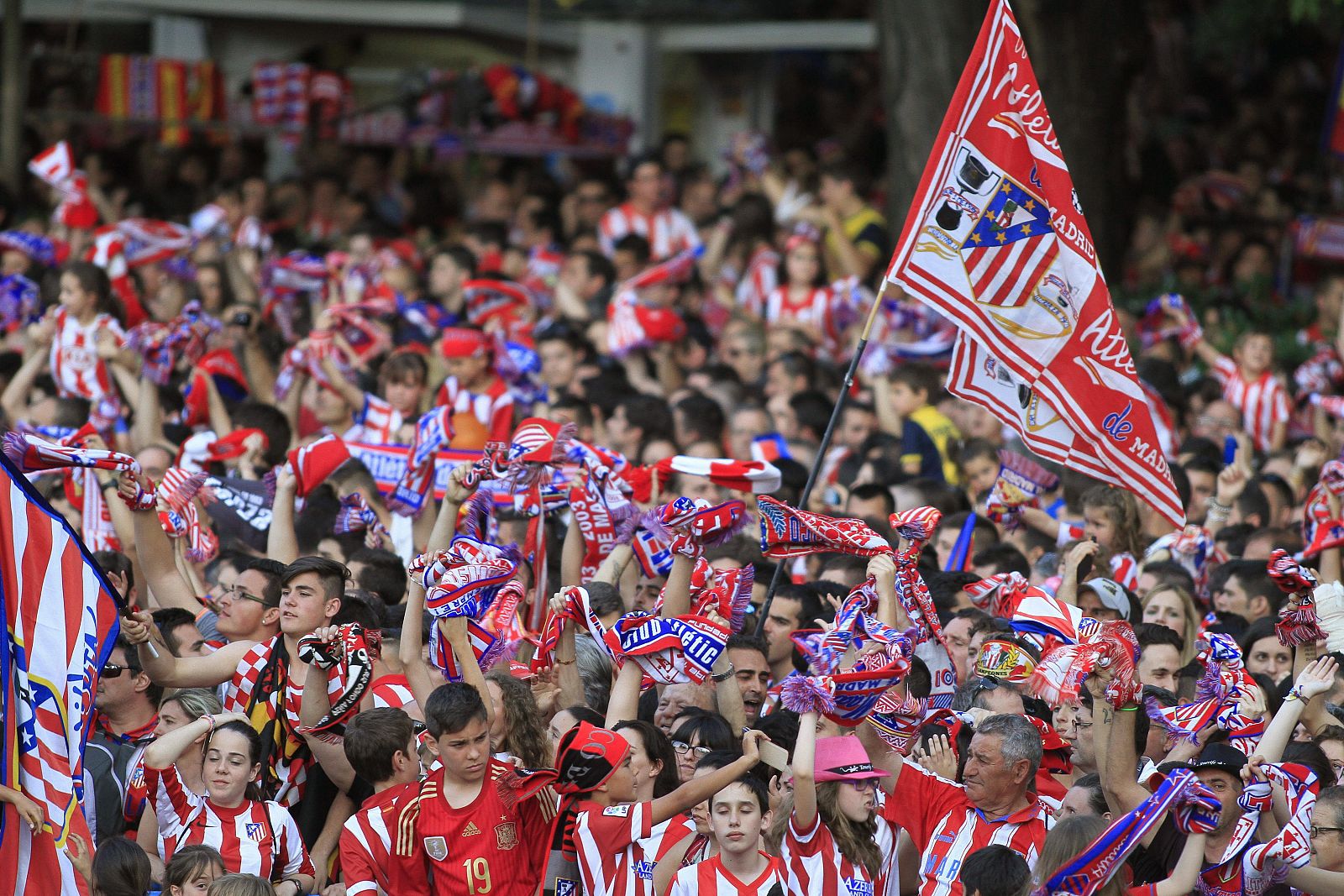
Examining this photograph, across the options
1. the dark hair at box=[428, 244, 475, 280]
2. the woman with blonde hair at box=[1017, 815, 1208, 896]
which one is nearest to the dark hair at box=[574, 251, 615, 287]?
the dark hair at box=[428, 244, 475, 280]

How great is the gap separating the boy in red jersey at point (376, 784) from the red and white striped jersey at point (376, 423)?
12.4 feet

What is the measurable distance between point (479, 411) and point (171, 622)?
3339 mm

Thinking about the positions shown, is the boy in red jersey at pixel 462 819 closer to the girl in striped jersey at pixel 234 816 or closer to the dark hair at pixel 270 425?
the girl in striped jersey at pixel 234 816

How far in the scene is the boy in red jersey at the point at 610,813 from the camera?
18.0 feet

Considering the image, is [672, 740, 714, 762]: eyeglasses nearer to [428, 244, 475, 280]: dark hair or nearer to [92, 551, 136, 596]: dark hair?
[92, 551, 136, 596]: dark hair

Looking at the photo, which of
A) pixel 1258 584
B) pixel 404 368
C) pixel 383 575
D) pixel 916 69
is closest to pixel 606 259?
pixel 916 69

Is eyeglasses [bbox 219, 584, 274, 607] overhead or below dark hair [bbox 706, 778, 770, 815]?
below

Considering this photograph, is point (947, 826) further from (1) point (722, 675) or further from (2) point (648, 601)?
(2) point (648, 601)

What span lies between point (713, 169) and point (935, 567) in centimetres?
1384

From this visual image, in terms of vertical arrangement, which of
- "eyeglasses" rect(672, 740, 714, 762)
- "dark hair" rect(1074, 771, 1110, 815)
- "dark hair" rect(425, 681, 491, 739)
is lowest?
"eyeglasses" rect(672, 740, 714, 762)

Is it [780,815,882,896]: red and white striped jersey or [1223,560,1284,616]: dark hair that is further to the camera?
[1223,560,1284,616]: dark hair

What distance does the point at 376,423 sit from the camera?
987 cm

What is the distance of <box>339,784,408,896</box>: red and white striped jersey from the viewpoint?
219 inches

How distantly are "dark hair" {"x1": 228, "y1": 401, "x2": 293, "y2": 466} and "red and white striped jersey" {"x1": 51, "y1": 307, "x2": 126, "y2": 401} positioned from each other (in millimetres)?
1098
